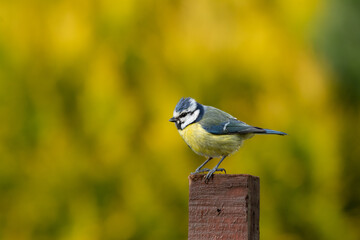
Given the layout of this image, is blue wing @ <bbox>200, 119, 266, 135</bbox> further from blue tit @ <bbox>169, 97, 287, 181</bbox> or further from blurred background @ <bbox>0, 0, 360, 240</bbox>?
blurred background @ <bbox>0, 0, 360, 240</bbox>

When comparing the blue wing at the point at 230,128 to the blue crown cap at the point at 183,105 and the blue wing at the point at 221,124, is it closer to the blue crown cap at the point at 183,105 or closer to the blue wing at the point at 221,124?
the blue wing at the point at 221,124

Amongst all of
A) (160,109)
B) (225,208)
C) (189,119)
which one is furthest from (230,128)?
(160,109)

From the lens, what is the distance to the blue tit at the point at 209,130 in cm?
223

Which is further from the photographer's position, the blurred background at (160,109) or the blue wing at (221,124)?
the blurred background at (160,109)

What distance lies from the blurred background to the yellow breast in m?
1.66

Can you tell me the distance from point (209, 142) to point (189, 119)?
0.13 metres

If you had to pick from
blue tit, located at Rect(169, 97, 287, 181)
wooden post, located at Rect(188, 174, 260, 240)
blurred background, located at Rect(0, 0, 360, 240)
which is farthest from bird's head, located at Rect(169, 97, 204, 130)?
blurred background, located at Rect(0, 0, 360, 240)

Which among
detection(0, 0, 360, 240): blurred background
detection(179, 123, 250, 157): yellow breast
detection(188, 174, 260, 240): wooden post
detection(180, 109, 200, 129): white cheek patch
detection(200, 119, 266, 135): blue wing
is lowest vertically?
detection(188, 174, 260, 240): wooden post

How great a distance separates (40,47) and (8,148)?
79 cm

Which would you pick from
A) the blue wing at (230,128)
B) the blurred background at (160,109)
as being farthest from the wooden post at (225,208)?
the blurred background at (160,109)

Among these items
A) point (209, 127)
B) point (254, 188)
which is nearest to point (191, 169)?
point (209, 127)

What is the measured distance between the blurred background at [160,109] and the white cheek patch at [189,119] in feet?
5.30

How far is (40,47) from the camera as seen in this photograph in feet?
14.2

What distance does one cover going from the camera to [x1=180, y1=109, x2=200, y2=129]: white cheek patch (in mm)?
2285
